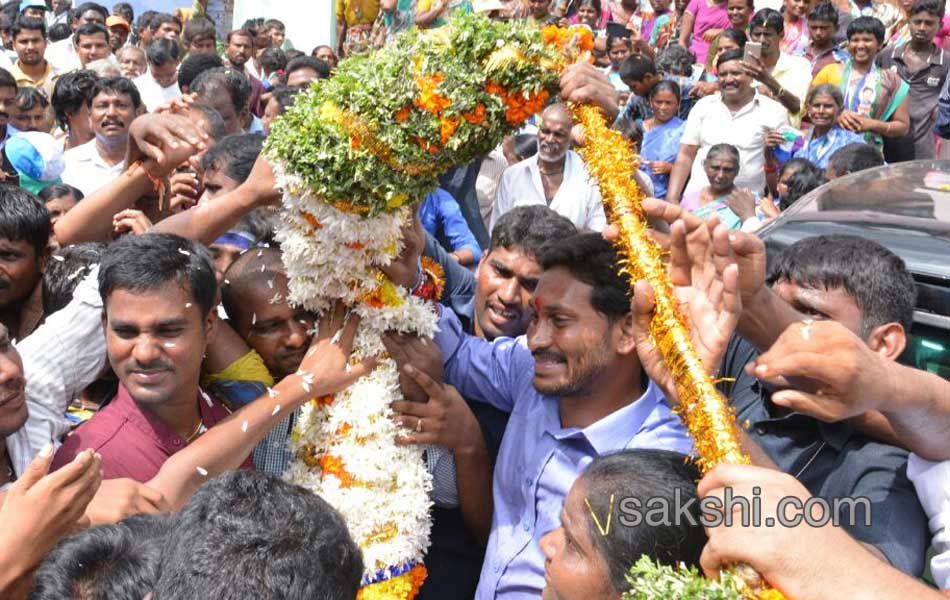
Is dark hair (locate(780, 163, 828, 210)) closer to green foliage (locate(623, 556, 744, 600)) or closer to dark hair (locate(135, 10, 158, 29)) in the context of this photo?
green foliage (locate(623, 556, 744, 600))

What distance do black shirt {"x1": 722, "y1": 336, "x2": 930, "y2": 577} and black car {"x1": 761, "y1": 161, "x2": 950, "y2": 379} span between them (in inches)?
24.1

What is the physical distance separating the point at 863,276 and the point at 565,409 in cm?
111

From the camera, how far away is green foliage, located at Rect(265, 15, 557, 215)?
298 centimetres

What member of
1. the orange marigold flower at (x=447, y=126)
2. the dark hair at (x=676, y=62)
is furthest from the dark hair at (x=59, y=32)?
the orange marigold flower at (x=447, y=126)

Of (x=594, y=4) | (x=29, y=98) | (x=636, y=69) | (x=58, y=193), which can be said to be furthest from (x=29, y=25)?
(x=594, y=4)

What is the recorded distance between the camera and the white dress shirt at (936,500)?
2.44 metres

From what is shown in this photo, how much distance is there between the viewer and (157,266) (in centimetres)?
307

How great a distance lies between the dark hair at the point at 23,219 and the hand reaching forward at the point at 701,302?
91.0 inches

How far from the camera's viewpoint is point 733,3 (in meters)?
10.9

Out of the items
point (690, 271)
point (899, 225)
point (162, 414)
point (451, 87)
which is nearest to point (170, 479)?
point (162, 414)

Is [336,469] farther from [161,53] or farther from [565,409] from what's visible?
[161,53]

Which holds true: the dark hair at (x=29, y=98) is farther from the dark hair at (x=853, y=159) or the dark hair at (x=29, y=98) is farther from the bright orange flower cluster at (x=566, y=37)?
the dark hair at (x=853, y=159)

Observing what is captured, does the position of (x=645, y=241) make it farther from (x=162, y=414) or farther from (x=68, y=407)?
(x=68, y=407)

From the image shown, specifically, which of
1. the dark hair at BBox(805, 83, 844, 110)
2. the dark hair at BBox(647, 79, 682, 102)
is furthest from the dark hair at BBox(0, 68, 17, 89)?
the dark hair at BBox(805, 83, 844, 110)
